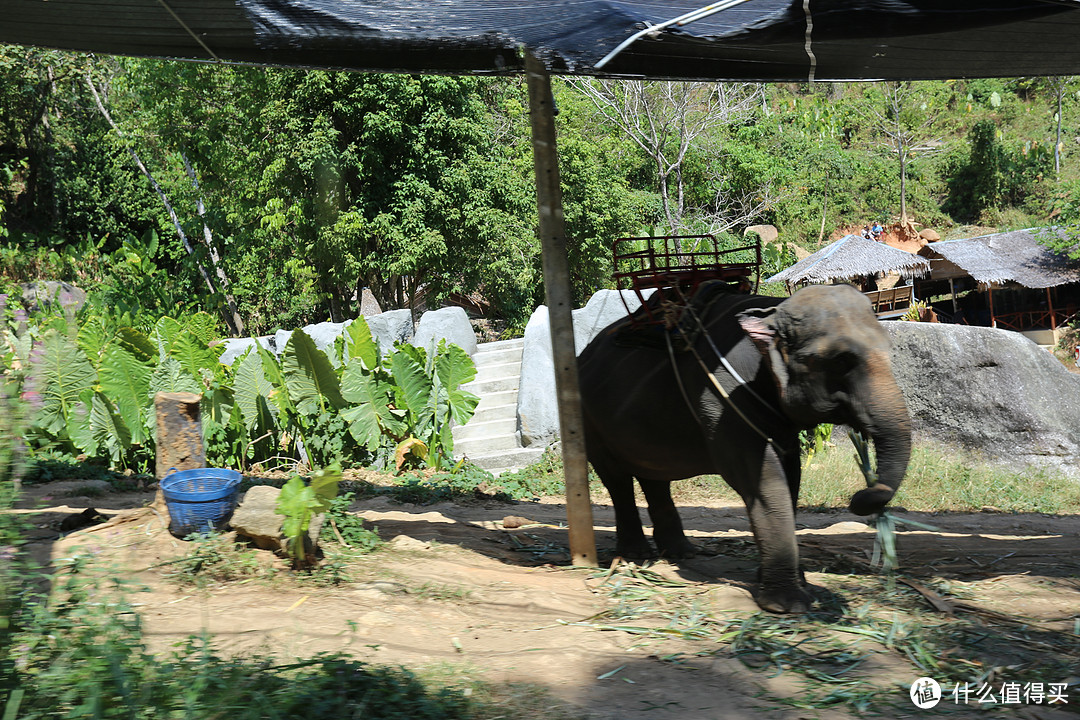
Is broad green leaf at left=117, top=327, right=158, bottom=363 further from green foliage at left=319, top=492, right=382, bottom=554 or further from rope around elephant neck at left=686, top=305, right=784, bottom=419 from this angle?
rope around elephant neck at left=686, top=305, right=784, bottom=419

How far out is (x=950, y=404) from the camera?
36.8 feet

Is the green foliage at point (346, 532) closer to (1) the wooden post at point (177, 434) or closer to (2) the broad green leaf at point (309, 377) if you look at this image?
(1) the wooden post at point (177, 434)

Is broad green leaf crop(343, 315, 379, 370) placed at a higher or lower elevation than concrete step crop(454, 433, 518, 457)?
higher

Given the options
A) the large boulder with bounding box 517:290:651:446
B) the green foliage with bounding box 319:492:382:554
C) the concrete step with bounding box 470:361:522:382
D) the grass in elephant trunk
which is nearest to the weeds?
the green foliage with bounding box 319:492:382:554

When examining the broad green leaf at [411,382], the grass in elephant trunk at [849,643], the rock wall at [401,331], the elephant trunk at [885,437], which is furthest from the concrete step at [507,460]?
the elephant trunk at [885,437]

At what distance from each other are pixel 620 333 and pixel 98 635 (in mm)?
3556

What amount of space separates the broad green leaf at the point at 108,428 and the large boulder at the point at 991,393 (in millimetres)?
9796

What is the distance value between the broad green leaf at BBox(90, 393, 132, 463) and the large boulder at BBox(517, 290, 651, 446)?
16.0ft

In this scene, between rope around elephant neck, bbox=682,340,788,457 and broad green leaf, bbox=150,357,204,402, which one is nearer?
rope around elephant neck, bbox=682,340,788,457

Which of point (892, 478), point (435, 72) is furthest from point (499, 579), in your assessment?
point (435, 72)

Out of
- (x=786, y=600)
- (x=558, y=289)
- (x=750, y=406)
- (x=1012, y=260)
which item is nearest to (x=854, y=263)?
(x=1012, y=260)

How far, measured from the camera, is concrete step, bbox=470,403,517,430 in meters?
12.4

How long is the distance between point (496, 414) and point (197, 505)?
24.0 feet

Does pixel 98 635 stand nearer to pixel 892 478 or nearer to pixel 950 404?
pixel 892 478
